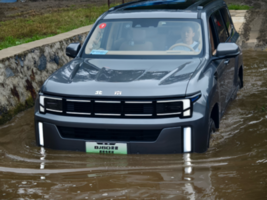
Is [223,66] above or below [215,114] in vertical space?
above

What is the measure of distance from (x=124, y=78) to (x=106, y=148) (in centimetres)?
74

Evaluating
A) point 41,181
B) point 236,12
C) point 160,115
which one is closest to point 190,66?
point 160,115

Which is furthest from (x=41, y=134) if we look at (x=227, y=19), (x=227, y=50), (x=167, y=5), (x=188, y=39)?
(x=227, y=19)

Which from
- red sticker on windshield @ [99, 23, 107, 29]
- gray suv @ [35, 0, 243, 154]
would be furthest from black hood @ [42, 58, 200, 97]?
red sticker on windshield @ [99, 23, 107, 29]

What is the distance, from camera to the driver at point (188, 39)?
5293 millimetres

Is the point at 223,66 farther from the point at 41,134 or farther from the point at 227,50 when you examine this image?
the point at 41,134

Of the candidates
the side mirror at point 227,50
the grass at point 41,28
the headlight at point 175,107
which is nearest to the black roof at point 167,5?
the side mirror at point 227,50

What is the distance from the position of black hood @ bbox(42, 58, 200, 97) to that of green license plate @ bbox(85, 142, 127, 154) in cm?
49

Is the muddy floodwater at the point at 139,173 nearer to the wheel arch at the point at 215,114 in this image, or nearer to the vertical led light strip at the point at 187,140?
the vertical led light strip at the point at 187,140

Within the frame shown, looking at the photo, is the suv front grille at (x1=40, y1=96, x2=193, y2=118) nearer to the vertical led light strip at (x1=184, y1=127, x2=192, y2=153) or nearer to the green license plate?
the vertical led light strip at (x1=184, y1=127, x2=192, y2=153)

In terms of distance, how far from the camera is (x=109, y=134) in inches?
171

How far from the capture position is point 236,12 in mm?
15172

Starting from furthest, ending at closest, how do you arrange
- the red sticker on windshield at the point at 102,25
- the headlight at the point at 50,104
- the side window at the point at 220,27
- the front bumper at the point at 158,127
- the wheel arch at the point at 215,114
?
the side window at the point at 220,27 → the red sticker on windshield at the point at 102,25 → the wheel arch at the point at 215,114 → the headlight at the point at 50,104 → the front bumper at the point at 158,127

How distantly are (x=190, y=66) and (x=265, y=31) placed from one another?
8513mm
